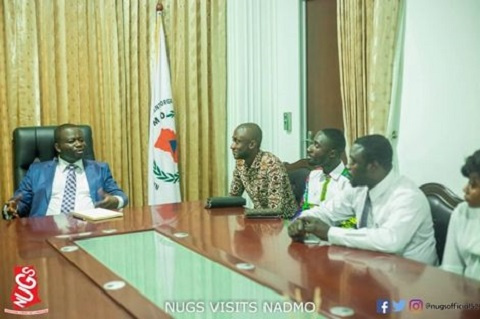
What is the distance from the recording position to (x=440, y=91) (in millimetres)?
2662

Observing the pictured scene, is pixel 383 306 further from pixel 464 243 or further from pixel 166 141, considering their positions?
pixel 166 141

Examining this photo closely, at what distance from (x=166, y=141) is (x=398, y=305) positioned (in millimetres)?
3078

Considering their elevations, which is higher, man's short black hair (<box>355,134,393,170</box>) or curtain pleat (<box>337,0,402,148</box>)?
curtain pleat (<box>337,0,402,148</box>)

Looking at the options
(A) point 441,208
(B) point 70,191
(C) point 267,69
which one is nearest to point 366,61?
(C) point 267,69

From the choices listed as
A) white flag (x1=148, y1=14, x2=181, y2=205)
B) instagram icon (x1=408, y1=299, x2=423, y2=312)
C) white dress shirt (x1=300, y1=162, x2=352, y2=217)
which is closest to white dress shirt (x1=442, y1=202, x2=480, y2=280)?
instagram icon (x1=408, y1=299, x2=423, y2=312)

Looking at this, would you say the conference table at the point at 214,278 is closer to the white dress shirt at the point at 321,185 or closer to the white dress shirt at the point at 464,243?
the white dress shirt at the point at 464,243

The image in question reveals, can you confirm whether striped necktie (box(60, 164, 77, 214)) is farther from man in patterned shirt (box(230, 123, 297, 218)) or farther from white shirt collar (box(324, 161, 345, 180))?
white shirt collar (box(324, 161, 345, 180))

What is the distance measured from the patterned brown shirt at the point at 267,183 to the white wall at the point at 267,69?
1.05m

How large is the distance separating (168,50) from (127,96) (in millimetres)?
521

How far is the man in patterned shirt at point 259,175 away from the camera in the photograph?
264 centimetres
